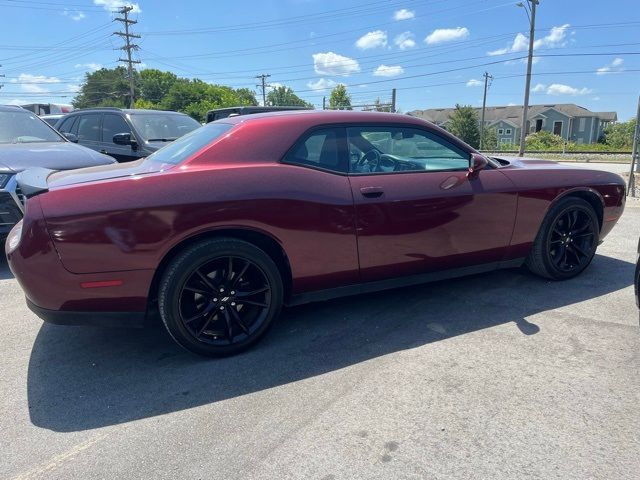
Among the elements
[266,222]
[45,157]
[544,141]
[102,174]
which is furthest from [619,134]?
[102,174]

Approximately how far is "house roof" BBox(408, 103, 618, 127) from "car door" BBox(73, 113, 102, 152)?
69.6m

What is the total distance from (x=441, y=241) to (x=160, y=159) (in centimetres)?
219

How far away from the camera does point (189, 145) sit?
3289 millimetres

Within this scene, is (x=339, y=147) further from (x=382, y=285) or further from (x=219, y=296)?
(x=219, y=296)

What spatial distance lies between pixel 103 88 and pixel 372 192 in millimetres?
92494

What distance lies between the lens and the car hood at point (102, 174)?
2811mm

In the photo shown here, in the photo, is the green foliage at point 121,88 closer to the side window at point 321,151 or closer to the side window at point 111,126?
the side window at point 111,126

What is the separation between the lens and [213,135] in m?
3.21

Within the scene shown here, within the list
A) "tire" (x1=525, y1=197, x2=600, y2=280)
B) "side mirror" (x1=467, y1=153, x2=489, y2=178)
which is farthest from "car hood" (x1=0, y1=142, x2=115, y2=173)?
"tire" (x1=525, y1=197, x2=600, y2=280)

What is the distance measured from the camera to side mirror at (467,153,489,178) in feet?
11.7

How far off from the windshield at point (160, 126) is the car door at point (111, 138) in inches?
7.9

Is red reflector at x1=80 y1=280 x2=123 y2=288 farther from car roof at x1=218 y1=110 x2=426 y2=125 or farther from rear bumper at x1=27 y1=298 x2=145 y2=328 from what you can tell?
car roof at x1=218 y1=110 x2=426 y2=125

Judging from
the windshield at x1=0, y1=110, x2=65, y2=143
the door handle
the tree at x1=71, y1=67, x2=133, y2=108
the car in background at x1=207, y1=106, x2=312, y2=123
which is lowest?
the door handle

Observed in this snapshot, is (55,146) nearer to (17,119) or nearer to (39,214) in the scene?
(17,119)
